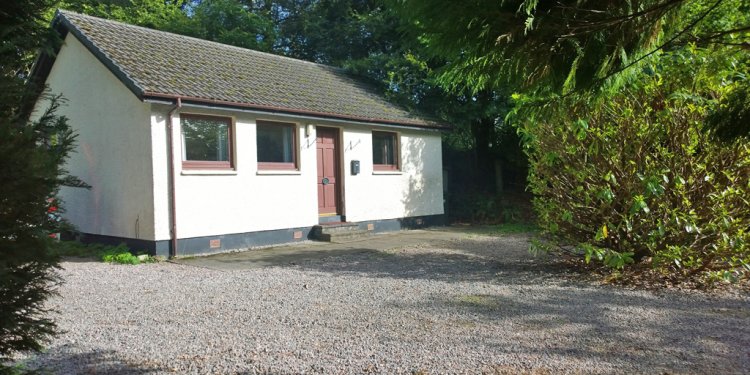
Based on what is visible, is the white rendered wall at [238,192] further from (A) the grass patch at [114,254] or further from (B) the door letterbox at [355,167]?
(B) the door letterbox at [355,167]

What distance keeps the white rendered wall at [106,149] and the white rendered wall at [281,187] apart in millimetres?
493

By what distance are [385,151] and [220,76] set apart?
17.0 feet

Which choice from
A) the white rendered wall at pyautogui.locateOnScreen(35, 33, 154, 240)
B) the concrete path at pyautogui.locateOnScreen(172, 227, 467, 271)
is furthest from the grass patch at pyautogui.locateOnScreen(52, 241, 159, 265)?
the concrete path at pyautogui.locateOnScreen(172, 227, 467, 271)

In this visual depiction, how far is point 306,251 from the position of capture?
445 inches

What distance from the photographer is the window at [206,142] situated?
36.0 feet

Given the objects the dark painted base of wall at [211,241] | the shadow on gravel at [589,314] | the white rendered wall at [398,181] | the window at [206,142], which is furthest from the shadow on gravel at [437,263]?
the white rendered wall at [398,181]

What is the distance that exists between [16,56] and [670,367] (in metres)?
4.97

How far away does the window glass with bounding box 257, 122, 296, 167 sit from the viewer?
40.7ft

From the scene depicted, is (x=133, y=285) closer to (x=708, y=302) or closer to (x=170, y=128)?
(x=170, y=128)

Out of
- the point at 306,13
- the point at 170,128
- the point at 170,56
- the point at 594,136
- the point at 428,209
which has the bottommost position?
the point at 428,209

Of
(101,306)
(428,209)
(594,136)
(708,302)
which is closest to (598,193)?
(594,136)

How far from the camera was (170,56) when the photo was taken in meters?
12.8

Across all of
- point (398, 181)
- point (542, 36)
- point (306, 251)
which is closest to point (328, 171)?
point (398, 181)

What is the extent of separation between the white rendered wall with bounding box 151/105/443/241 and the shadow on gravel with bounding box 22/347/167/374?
19.0ft
